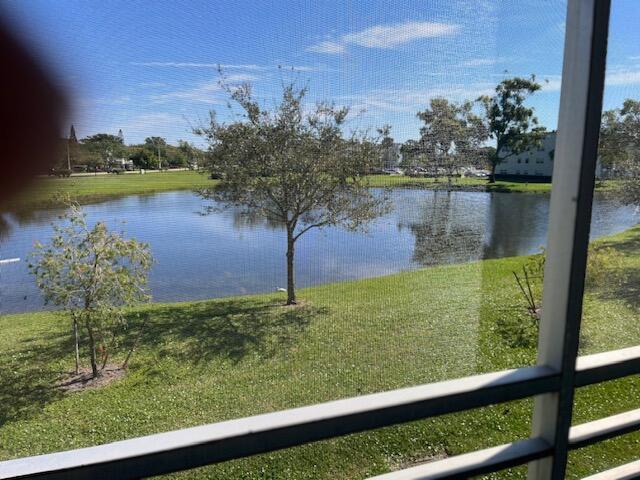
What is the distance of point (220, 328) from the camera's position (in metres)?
1.26

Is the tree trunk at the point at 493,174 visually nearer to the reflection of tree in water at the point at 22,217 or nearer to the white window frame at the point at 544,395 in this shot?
the white window frame at the point at 544,395

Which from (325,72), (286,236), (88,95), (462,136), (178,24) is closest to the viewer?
(88,95)

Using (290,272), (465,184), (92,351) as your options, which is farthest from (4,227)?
(465,184)

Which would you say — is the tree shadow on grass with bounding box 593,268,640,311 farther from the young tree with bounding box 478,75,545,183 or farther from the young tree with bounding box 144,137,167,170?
the young tree with bounding box 144,137,167,170

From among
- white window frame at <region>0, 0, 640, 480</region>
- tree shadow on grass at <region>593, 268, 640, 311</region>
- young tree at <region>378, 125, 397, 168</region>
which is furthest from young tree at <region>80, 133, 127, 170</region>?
tree shadow on grass at <region>593, 268, 640, 311</region>

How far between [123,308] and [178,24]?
2.48 ft

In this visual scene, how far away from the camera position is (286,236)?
4.06 ft

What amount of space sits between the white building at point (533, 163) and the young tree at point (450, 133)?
131 mm

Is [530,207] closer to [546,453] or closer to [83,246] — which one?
[546,453]

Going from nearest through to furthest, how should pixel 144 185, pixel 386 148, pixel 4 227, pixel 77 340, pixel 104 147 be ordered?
pixel 4 227 < pixel 104 147 < pixel 144 185 < pixel 77 340 < pixel 386 148

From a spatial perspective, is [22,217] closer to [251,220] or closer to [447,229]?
[251,220]

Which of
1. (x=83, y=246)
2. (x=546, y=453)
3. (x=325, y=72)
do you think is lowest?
(x=546, y=453)

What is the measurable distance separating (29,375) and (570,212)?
4.38ft

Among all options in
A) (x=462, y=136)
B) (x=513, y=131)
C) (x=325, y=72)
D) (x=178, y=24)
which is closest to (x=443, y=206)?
(x=462, y=136)
